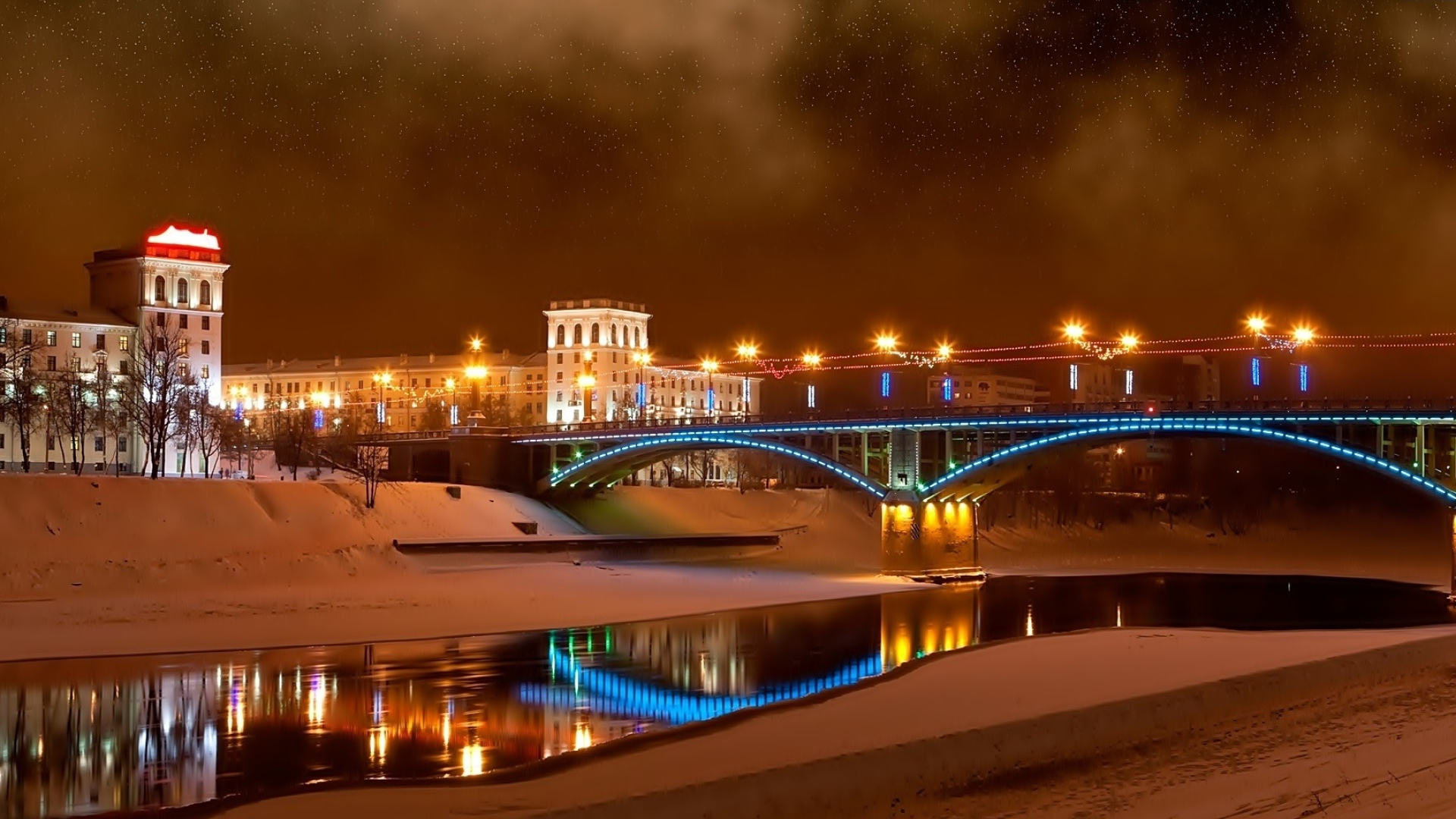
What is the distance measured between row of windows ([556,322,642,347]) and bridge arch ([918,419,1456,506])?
80.9 metres

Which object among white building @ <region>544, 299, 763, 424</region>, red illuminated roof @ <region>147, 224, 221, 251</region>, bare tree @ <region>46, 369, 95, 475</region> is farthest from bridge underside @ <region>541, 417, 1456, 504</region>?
white building @ <region>544, 299, 763, 424</region>

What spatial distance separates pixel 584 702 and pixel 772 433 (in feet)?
154

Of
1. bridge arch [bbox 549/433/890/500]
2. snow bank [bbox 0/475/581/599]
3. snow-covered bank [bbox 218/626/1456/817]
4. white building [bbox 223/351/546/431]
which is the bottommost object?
snow-covered bank [bbox 218/626/1456/817]

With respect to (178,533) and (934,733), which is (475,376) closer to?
(178,533)

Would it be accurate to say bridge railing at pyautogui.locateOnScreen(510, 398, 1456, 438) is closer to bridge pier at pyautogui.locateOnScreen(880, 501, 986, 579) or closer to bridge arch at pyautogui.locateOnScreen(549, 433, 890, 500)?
bridge arch at pyautogui.locateOnScreen(549, 433, 890, 500)

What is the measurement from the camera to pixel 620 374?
149750 mm

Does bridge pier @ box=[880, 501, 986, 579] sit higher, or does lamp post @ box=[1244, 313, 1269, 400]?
lamp post @ box=[1244, 313, 1269, 400]

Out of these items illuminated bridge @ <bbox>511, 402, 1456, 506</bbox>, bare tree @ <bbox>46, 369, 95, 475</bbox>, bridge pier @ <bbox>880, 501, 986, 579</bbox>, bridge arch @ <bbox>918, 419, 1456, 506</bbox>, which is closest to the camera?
bridge arch @ <bbox>918, 419, 1456, 506</bbox>

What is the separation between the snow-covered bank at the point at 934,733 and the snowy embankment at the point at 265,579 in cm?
1956

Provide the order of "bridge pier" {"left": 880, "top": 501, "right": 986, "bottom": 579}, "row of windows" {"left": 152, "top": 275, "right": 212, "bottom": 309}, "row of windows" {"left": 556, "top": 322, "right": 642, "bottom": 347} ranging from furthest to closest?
"row of windows" {"left": 556, "top": 322, "right": 642, "bottom": 347}, "row of windows" {"left": 152, "top": 275, "right": 212, "bottom": 309}, "bridge pier" {"left": 880, "top": 501, "right": 986, "bottom": 579}

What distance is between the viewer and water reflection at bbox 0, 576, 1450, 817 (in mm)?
25766

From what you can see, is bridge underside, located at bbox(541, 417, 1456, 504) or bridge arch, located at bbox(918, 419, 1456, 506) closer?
bridge arch, located at bbox(918, 419, 1456, 506)

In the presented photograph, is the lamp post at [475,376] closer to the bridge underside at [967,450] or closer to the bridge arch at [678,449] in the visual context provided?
the bridge underside at [967,450]

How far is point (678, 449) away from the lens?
84750 millimetres
